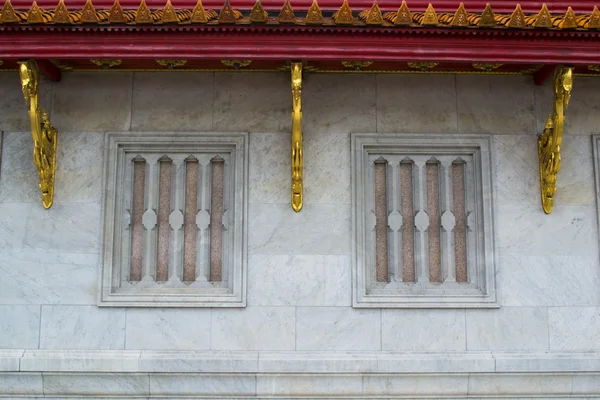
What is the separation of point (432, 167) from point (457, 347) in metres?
2.41

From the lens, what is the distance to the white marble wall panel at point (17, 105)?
400 inches

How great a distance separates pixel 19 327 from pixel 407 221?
524 cm

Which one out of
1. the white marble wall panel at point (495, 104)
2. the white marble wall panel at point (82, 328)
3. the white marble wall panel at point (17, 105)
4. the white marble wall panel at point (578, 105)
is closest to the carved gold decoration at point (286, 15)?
the white marble wall panel at point (495, 104)

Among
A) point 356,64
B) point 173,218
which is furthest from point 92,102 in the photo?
point 356,64

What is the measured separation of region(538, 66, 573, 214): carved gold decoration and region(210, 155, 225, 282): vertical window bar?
14.0 feet

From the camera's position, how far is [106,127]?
33.1 feet

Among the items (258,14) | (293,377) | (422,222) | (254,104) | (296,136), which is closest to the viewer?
(258,14)

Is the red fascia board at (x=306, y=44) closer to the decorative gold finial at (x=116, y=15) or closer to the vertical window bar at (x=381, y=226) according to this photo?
the decorative gold finial at (x=116, y=15)

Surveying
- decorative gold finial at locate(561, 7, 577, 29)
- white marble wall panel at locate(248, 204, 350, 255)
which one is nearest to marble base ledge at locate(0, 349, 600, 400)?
white marble wall panel at locate(248, 204, 350, 255)

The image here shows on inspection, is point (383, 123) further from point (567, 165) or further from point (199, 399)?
point (199, 399)

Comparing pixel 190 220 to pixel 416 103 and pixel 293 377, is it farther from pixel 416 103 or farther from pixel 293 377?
pixel 416 103

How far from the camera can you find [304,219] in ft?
32.4

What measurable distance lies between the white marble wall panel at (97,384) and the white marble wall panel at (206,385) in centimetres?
16

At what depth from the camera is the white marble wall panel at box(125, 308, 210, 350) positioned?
964 centimetres
